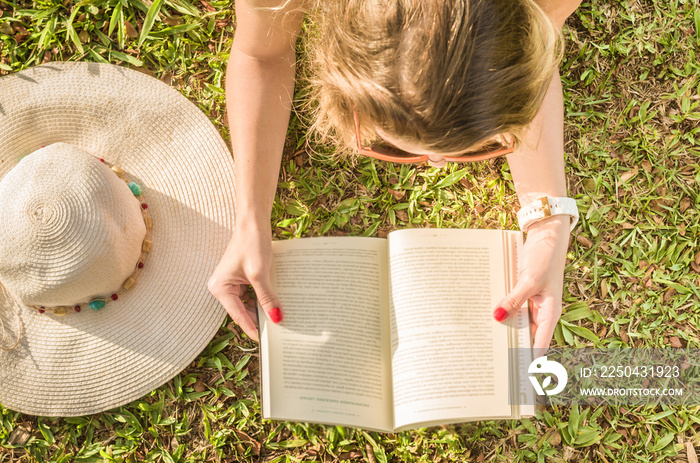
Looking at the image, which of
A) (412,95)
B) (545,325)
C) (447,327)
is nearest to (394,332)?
(447,327)

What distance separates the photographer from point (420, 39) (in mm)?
879

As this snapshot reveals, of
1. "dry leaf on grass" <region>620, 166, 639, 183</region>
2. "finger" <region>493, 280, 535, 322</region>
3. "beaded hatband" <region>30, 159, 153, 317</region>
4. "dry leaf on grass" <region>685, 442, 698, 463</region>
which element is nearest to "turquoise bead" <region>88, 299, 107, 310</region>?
"beaded hatband" <region>30, 159, 153, 317</region>

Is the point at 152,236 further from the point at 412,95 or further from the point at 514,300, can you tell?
the point at 514,300

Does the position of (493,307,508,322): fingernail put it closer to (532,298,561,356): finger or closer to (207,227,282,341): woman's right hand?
(532,298,561,356): finger

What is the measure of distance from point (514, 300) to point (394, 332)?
0.38m

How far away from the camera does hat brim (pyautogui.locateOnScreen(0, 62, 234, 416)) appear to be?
1.60m

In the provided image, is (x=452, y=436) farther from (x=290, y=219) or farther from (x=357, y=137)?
(x=357, y=137)

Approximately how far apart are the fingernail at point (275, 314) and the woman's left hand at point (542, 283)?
2.20 ft

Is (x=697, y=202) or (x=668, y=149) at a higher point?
(x=668, y=149)

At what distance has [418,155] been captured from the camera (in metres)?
1.27

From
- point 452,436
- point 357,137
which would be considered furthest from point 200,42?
point 452,436

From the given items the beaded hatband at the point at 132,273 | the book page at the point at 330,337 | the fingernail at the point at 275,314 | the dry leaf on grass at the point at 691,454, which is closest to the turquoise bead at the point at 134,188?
the beaded hatband at the point at 132,273

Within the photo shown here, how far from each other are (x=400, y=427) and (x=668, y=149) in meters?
1.48

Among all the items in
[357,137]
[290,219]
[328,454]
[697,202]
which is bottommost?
[328,454]
